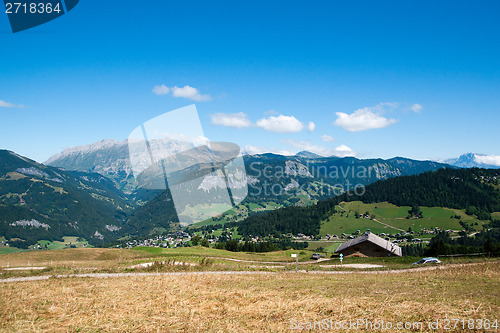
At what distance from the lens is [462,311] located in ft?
33.2

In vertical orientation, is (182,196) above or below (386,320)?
above

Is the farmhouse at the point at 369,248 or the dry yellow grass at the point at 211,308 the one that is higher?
the dry yellow grass at the point at 211,308

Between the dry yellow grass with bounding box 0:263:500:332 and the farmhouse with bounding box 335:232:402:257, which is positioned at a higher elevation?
the dry yellow grass with bounding box 0:263:500:332

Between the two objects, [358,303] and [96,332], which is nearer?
[96,332]

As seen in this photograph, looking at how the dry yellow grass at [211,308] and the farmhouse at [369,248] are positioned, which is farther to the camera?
the farmhouse at [369,248]

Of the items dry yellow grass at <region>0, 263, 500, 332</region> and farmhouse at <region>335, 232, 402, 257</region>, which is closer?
dry yellow grass at <region>0, 263, 500, 332</region>

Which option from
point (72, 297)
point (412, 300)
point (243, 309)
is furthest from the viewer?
point (72, 297)

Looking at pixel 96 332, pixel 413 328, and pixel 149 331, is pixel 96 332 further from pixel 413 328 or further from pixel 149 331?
pixel 413 328

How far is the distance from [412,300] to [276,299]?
18.4 ft

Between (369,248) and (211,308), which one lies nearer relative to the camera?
(211,308)

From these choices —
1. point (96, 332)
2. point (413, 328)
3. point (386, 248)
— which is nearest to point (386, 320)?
point (413, 328)

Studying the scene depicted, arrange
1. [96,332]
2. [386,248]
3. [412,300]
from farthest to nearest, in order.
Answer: [386,248]
[412,300]
[96,332]

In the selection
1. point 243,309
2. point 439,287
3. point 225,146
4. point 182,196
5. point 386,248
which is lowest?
point 386,248

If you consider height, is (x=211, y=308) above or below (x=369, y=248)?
above
